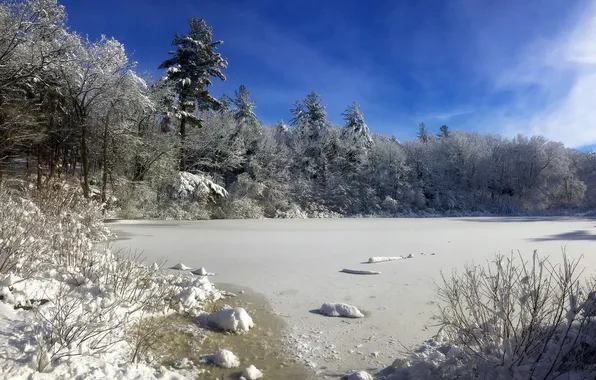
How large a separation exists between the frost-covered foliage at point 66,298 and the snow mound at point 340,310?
2.04m

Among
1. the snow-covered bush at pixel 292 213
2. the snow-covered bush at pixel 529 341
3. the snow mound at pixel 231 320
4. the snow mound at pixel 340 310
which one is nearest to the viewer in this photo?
the snow-covered bush at pixel 529 341

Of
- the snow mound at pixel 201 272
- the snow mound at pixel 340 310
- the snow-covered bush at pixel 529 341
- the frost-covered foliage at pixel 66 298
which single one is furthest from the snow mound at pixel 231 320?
the snow-covered bush at pixel 529 341

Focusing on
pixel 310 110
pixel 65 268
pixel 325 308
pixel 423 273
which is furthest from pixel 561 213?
pixel 65 268


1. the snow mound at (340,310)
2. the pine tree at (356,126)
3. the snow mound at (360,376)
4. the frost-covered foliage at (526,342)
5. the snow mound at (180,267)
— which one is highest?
the pine tree at (356,126)

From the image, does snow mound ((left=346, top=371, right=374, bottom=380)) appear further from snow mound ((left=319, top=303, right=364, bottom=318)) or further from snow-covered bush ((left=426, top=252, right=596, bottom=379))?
snow mound ((left=319, top=303, right=364, bottom=318))

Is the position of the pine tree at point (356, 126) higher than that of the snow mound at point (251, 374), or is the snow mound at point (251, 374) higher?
the pine tree at point (356, 126)

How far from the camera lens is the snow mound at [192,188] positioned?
23500 millimetres

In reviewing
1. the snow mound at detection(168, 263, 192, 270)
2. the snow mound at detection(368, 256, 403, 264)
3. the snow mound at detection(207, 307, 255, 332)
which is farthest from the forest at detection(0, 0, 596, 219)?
the snow mound at detection(368, 256, 403, 264)

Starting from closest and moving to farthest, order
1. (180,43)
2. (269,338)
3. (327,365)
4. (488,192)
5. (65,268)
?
1. (327,365)
2. (269,338)
3. (65,268)
4. (180,43)
5. (488,192)

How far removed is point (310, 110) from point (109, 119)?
26246 mm

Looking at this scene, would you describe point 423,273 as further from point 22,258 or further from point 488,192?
point 488,192

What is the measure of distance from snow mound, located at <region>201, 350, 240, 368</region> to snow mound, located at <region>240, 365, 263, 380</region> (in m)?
0.24

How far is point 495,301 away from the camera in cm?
321

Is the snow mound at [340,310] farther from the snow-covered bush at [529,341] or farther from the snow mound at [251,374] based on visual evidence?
the snow-covered bush at [529,341]
